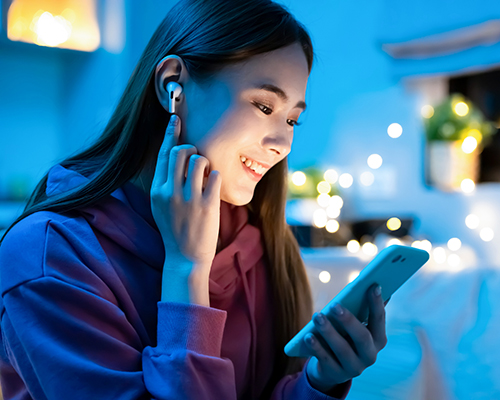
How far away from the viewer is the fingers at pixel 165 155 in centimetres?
68

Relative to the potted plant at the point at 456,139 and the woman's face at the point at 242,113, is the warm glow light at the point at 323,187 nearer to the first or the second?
the potted plant at the point at 456,139

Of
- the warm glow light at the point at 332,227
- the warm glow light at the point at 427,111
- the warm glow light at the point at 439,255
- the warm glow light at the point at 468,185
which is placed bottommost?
the warm glow light at the point at 332,227

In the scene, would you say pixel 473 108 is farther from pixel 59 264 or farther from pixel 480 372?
pixel 59 264

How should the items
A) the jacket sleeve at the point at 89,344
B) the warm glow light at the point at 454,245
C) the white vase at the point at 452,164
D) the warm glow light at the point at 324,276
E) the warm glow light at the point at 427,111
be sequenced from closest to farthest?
the jacket sleeve at the point at 89,344, the warm glow light at the point at 324,276, the warm glow light at the point at 454,245, the white vase at the point at 452,164, the warm glow light at the point at 427,111

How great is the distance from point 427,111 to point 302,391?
1946mm

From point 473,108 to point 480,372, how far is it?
159cm

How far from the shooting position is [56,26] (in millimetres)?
2684

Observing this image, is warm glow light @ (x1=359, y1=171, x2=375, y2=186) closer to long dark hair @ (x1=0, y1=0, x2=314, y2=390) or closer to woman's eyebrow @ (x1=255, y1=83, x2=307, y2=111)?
long dark hair @ (x1=0, y1=0, x2=314, y2=390)

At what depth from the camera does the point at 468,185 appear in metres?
2.21

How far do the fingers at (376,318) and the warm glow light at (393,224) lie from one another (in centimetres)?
174

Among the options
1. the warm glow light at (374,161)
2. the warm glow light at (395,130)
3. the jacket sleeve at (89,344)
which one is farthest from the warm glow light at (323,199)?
the jacket sleeve at (89,344)

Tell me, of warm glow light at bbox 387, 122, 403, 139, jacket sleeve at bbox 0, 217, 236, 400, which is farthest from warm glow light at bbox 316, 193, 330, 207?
jacket sleeve at bbox 0, 217, 236, 400

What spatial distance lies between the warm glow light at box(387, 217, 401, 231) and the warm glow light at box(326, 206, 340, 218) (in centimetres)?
26

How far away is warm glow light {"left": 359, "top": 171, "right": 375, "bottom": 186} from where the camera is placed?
2.60 m
